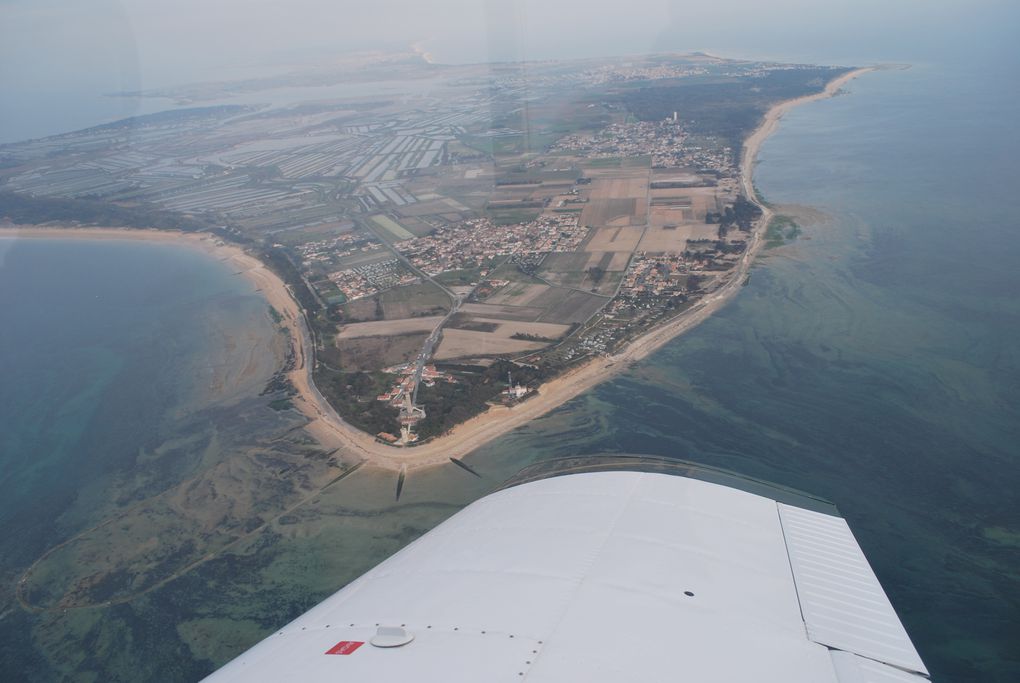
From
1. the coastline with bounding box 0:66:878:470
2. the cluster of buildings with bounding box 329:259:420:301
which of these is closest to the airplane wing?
the coastline with bounding box 0:66:878:470

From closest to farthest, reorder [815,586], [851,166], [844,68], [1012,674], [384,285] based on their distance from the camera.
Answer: [815,586] → [1012,674] → [384,285] → [851,166] → [844,68]

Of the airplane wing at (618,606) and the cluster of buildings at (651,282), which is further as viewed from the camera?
the cluster of buildings at (651,282)

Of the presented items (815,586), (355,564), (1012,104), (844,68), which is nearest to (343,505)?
(355,564)

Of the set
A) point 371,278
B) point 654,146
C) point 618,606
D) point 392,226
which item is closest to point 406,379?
point 371,278

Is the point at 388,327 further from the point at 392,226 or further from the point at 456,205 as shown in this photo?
the point at 456,205

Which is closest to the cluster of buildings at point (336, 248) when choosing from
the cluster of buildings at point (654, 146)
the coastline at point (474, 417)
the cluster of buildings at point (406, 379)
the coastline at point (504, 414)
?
the coastline at point (474, 417)

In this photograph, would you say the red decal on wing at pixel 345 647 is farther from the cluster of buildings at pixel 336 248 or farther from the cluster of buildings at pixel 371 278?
the cluster of buildings at pixel 336 248

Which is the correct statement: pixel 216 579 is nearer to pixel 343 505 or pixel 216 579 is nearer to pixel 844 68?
pixel 343 505
